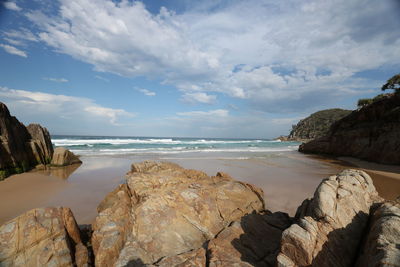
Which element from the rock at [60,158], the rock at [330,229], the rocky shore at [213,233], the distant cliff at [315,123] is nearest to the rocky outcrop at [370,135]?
the rock at [330,229]

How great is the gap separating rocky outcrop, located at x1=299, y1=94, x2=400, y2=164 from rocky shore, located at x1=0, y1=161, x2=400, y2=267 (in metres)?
18.2

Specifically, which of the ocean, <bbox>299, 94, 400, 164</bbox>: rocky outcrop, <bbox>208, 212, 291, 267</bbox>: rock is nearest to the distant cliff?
the ocean

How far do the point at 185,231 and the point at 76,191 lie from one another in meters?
7.10

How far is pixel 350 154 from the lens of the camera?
896 inches

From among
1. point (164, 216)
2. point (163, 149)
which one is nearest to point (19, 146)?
point (164, 216)

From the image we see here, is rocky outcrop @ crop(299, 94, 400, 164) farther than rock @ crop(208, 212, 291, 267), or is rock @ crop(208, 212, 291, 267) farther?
rocky outcrop @ crop(299, 94, 400, 164)

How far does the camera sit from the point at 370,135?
67.8ft

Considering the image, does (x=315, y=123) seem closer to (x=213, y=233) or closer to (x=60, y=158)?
(x=60, y=158)

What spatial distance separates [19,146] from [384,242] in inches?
731

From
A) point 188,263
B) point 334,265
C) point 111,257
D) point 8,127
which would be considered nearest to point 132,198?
point 111,257

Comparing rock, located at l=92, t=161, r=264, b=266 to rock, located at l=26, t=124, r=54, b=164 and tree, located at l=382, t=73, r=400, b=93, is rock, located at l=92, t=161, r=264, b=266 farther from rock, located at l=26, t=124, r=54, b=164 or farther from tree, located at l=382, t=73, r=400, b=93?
tree, located at l=382, t=73, r=400, b=93

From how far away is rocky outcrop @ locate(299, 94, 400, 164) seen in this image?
17.4 m

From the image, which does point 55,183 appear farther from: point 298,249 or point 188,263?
point 298,249

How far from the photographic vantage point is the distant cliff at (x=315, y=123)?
87.8 metres
